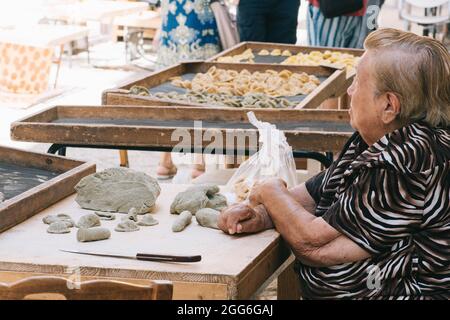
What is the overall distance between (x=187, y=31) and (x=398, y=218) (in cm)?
450

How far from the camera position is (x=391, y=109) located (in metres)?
2.31

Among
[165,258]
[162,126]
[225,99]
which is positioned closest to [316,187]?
[165,258]

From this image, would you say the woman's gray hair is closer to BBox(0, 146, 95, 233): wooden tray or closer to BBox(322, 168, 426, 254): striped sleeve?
BBox(322, 168, 426, 254): striped sleeve

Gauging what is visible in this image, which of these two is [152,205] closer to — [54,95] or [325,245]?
[325,245]

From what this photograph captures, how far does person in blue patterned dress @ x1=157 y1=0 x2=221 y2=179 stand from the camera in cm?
648

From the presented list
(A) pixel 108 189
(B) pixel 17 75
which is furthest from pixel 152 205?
(B) pixel 17 75

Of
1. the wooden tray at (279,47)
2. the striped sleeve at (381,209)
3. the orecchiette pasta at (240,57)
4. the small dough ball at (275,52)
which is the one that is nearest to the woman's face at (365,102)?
the striped sleeve at (381,209)

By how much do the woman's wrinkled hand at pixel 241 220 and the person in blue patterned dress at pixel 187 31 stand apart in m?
4.10

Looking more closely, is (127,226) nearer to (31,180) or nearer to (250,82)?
(31,180)

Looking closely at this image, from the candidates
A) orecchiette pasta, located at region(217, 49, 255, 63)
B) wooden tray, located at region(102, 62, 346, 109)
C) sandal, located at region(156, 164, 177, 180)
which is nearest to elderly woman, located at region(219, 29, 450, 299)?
wooden tray, located at region(102, 62, 346, 109)

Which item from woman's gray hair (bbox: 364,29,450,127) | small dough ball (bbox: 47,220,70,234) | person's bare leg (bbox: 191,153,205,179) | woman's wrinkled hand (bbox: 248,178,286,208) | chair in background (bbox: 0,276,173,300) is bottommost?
person's bare leg (bbox: 191,153,205,179)

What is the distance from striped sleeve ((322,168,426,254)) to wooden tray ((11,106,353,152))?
1.21m

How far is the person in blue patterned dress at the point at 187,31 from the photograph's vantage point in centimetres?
648

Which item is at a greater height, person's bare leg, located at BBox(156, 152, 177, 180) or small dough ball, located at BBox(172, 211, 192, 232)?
small dough ball, located at BBox(172, 211, 192, 232)
